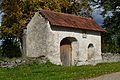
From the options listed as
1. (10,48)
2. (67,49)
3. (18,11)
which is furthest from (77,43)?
(10,48)

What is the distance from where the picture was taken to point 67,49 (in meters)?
31.9

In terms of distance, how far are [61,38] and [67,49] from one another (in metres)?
2.01

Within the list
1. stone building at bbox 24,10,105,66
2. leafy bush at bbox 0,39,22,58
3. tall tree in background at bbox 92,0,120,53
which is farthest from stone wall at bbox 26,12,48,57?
tall tree in background at bbox 92,0,120,53

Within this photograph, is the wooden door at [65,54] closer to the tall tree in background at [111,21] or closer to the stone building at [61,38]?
the stone building at [61,38]

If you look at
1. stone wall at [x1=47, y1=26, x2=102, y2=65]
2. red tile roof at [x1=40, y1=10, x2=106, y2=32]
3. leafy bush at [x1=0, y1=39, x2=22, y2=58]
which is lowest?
leafy bush at [x1=0, y1=39, x2=22, y2=58]

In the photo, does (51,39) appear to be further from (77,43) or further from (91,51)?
(91,51)

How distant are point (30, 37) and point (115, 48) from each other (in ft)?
43.0

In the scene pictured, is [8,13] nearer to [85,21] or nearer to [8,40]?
[8,40]

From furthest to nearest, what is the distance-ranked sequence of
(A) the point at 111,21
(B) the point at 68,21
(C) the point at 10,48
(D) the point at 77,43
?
1. (A) the point at 111,21
2. (C) the point at 10,48
3. (D) the point at 77,43
4. (B) the point at 68,21

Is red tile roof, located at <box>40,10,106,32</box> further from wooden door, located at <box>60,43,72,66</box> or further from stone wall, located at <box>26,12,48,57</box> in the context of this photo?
wooden door, located at <box>60,43,72,66</box>

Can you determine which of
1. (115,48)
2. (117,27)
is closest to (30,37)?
(115,48)

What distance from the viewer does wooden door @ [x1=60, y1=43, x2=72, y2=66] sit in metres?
31.8

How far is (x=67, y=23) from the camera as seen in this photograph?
30969mm

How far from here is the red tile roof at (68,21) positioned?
29.9 meters
